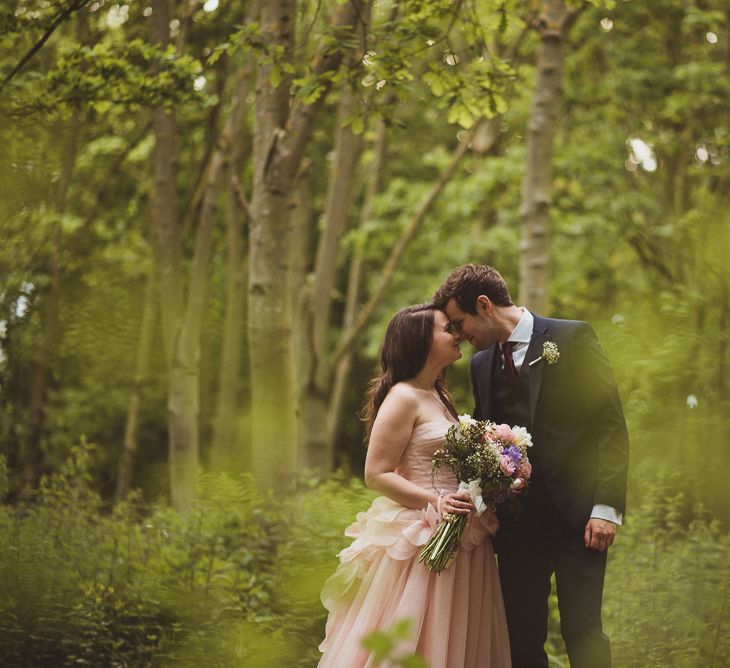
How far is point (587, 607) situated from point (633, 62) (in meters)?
11.1

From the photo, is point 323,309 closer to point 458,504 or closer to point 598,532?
point 458,504

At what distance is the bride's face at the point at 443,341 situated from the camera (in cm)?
427

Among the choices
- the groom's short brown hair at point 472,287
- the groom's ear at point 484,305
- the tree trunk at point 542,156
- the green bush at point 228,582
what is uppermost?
the tree trunk at point 542,156

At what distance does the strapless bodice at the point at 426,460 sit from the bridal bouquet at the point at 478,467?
0.19 metres

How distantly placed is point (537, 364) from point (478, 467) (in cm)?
69

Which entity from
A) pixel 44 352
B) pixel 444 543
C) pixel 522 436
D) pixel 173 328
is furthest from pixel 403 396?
pixel 44 352

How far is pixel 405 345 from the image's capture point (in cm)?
426

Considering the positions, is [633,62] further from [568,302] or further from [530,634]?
[530,634]

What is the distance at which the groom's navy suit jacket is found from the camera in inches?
156

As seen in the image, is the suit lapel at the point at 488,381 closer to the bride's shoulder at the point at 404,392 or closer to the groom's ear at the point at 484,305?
the groom's ear at the point at 484,305

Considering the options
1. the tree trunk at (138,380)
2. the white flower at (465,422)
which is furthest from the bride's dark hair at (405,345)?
the tree trunk at (138,380)

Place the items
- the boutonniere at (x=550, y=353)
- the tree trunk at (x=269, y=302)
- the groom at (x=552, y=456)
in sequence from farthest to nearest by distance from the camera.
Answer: the tree trunk at (x=269, y=302) < the boutonniere at (x=550, y=353) < the groom at (x=552, y=456)

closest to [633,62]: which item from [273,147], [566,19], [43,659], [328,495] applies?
[566,19]

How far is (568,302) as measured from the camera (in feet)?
53.0
